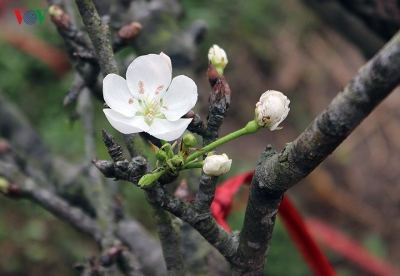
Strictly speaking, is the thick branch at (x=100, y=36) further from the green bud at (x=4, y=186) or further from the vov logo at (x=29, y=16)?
the green bud at (x=4, y=186)

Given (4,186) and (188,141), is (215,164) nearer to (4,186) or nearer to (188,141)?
(188,141)

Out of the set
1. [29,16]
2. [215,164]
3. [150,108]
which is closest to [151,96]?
[150,108]

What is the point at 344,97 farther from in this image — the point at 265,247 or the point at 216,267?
the point at 216,267

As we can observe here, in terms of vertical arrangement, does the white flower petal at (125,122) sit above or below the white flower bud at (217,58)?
below

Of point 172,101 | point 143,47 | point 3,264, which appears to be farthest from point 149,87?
point 3,264

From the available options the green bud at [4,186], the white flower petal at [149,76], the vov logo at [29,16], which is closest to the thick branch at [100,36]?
the white flower petal at [149,76]

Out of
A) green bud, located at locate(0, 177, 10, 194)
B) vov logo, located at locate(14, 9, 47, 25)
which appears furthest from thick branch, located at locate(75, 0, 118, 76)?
green bud, located at locate(0, 177, 10, 194)

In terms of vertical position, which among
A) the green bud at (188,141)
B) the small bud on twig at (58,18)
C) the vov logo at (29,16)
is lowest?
the small bud on twig at (58,18)
